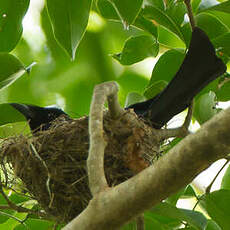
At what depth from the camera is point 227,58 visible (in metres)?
2.36

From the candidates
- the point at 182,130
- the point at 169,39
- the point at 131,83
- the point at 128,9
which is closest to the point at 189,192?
the point at 182,130

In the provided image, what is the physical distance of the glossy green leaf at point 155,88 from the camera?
2420 millimetres

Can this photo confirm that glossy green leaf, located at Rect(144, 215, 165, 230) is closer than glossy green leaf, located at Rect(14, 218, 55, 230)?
Yes

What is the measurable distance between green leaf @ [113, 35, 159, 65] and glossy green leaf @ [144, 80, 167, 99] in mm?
150

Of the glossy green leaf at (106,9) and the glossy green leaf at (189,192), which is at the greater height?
the glossy green leaf at (106,9)

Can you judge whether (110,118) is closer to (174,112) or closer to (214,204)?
(174,112)

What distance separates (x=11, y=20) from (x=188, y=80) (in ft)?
2.77

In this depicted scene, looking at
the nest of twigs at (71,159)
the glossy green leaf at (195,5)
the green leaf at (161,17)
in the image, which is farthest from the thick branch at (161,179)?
the glossy green leaf at (195,5)

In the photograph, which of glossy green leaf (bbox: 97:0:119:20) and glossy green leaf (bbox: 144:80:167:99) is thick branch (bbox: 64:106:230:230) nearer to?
glossy green leaf (bbox: 144:80:167:99)

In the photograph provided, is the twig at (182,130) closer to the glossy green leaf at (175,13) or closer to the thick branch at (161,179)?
the glossy green leaf at (175,13)

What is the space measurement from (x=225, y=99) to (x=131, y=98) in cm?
44

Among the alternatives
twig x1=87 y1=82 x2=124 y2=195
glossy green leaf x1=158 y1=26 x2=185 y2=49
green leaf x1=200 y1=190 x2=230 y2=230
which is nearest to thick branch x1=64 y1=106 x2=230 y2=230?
twig x1=87 y1=82 x2=124 y2=195

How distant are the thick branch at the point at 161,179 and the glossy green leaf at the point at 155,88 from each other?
41.5 inches

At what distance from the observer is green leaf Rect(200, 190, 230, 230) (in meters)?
2.16
